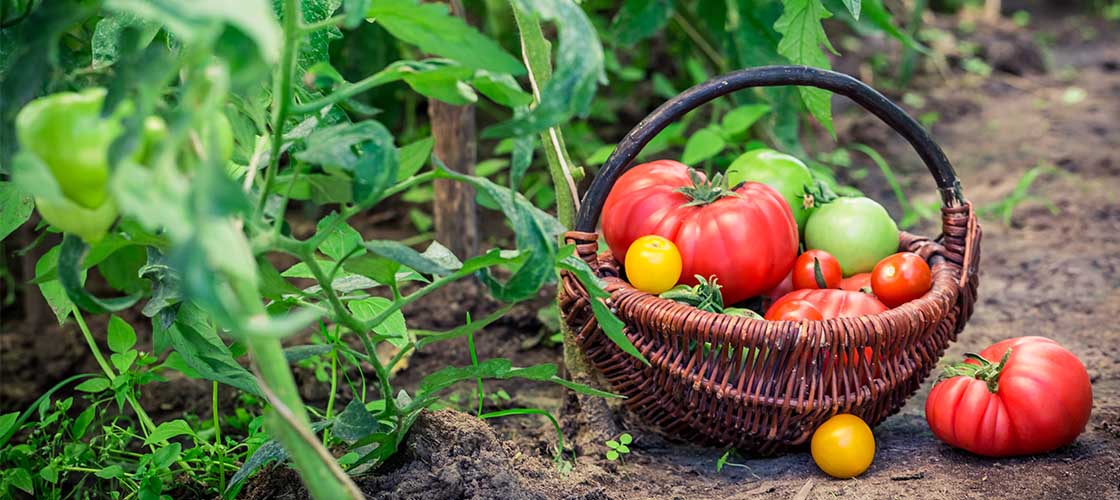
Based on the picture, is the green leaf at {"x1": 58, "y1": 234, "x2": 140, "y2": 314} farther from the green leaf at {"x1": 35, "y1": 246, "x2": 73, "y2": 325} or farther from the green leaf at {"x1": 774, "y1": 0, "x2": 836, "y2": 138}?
the green leaf at {"x1": 774, "y1": 0, "x2": 836, "y2": 138}

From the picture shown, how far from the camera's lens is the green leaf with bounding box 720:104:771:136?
235cm

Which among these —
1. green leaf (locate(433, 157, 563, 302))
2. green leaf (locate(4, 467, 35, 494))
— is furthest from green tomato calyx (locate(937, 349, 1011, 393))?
green leaf (locate(4, 467, 35, 494))

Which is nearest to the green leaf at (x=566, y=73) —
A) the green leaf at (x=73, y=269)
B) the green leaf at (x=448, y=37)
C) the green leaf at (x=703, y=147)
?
the green leaf at (x=448, y=37)

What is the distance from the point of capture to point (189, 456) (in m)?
1.44

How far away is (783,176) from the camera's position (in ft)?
5.91

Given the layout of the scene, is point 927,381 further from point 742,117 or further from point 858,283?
point 742,117

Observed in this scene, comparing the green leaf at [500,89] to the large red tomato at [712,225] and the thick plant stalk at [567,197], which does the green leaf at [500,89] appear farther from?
the large red tomato at [712,225]

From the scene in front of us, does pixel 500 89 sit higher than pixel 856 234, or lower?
higher

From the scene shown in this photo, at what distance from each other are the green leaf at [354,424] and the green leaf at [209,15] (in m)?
0.56

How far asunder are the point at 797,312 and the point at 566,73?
27.6 inches

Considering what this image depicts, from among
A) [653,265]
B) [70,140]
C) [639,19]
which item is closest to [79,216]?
[70,140]

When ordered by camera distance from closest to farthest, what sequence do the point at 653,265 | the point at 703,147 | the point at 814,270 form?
the point at 653,265
the point at 814,270
the point at 703,147

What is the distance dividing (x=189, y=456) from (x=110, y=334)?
22cm

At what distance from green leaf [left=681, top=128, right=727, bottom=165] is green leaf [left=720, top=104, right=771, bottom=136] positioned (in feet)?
0.11
